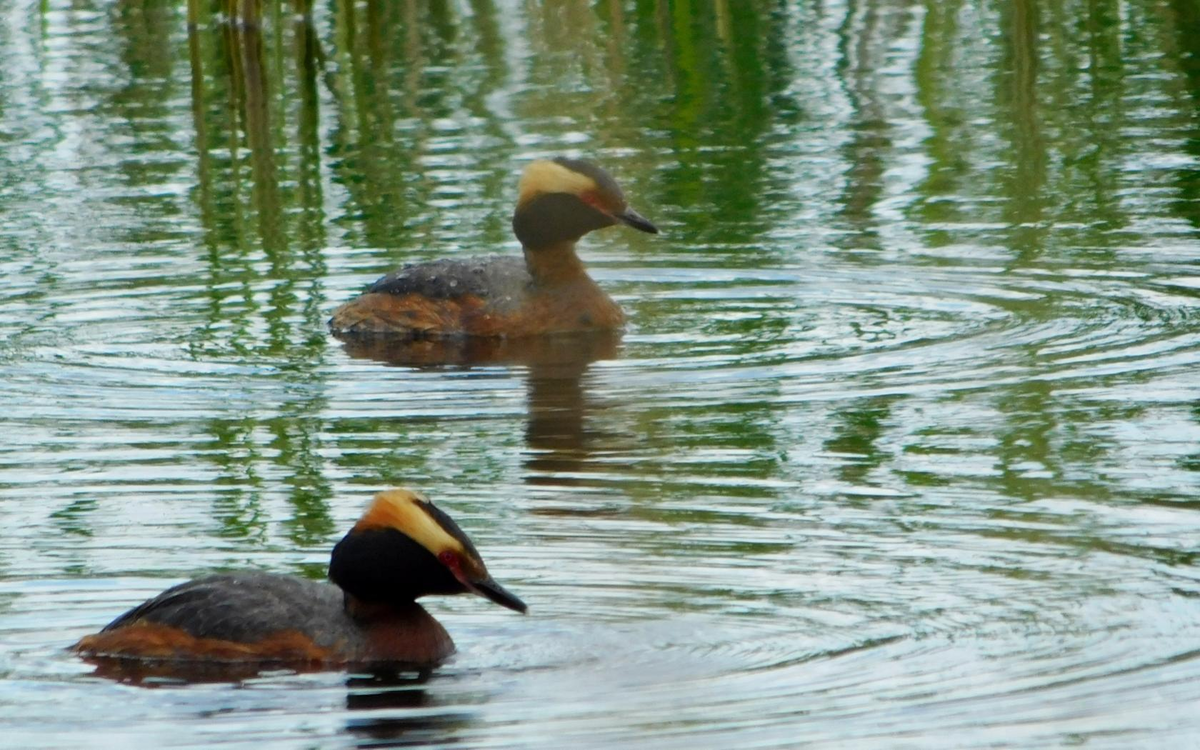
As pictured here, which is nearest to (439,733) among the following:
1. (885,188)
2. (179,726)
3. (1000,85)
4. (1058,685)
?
(179,726)

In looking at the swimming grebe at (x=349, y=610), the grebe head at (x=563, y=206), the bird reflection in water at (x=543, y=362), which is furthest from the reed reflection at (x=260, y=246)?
the grebe head at (x=563, y=206)

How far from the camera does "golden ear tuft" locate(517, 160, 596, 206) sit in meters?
14.3

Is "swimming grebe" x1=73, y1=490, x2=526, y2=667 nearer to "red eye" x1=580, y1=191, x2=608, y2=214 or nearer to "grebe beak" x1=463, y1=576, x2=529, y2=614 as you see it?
"grebe beak" x1=463, y1=576, x2=529, y2=614

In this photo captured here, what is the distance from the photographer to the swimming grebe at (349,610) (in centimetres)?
746

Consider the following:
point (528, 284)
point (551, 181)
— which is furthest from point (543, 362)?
point (551, 181)

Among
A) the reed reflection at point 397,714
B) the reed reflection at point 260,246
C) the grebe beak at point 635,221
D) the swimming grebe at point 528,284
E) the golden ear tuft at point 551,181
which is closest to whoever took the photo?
the reed reflection at point 397,714

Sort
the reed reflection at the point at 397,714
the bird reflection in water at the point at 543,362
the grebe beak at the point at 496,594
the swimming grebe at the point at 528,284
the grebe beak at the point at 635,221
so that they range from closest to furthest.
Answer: the reed reflection at the point at 397,714 < the grebe beak at the point at 496,594 < the bird reflection in water at the point at 543,362 < the swimming grebe at the point at 528,284 < the grebe beak at the point at 635,221

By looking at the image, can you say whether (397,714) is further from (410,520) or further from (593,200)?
(593,200)

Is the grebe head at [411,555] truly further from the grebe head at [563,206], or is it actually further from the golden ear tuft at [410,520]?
the grebe head at [563,206]

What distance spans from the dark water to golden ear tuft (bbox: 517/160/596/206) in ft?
2.65

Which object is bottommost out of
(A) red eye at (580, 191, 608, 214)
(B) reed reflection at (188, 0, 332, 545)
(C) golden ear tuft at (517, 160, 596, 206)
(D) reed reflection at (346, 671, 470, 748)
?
(B) reed reflection at (188, 0, 332, 545)

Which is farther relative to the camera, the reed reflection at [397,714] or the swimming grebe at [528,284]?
the swimming grebe at [528,284]

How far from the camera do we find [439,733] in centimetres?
681

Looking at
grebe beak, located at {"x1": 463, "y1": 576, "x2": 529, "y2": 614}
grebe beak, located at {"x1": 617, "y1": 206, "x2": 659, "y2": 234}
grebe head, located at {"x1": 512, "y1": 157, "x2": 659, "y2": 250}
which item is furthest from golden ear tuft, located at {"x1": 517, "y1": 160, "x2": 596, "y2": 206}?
grebe beak, located at {"x1": 463, "y1": 576, "x2": 529, "y2": 614}
